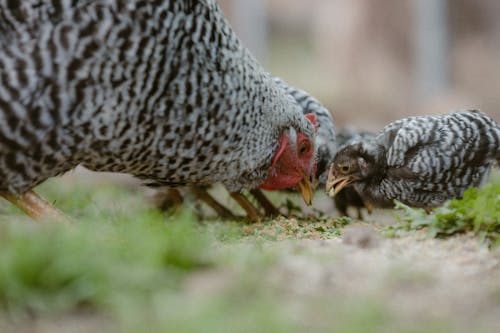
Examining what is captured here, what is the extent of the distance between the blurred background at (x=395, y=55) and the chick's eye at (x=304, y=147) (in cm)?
749

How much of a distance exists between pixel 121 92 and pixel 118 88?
0.03 m

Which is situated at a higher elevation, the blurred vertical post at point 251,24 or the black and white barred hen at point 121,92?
the black and white barred hen at point 121,92

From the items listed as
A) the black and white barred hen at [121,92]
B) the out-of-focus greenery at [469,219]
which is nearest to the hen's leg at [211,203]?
the black and white barred hen at [121,92]

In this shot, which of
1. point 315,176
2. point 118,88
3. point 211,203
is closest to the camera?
point 118,88

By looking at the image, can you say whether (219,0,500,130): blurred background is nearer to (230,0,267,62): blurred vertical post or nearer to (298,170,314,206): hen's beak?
(230,0,267,62): blurred vertical post

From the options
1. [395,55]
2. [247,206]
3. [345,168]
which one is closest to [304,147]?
[345,168]

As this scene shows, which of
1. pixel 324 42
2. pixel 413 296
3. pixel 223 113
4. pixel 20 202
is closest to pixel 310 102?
pixel 223 113

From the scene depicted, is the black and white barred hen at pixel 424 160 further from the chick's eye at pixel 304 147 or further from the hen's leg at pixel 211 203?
the hen's leg at pixel 211 203

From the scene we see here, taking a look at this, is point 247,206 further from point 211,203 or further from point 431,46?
point 431,46

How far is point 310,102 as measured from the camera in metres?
6.00

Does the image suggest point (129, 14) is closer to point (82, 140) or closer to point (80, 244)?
point (82, 140)

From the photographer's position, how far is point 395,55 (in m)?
13.9

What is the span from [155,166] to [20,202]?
2.85 feet

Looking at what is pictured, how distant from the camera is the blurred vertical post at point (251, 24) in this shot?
1534 centimetres
